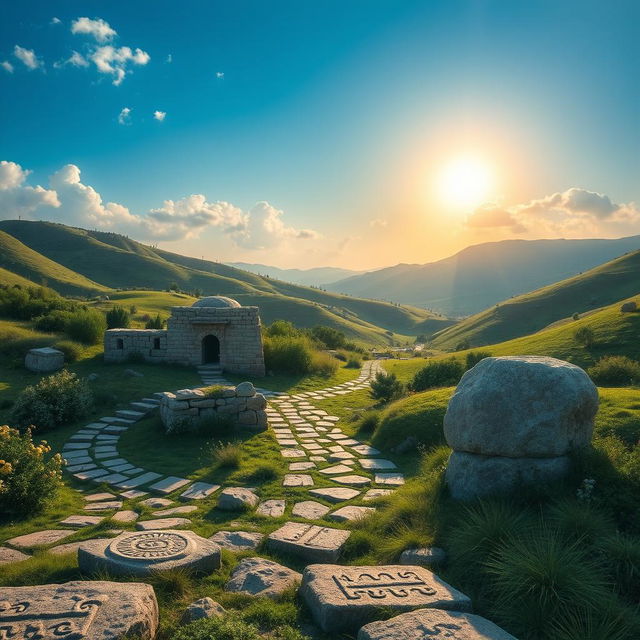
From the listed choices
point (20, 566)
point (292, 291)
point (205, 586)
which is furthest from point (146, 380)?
point (292, 291)

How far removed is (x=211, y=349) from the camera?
55.1 feet

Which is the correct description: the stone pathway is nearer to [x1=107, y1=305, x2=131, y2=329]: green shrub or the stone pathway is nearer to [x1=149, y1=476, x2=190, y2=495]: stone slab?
[x1=149, y1=476, x2=190, y2=495]: stone slab

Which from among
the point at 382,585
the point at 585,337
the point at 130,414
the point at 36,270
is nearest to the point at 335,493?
the point at 382,585

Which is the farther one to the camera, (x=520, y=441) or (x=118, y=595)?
(x=520, y=441)

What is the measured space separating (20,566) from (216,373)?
1105 cm

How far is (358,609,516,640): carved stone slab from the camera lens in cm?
292

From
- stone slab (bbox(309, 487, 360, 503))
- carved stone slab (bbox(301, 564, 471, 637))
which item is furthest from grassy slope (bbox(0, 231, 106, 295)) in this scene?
carved stone slab (bbox(301, 564, 471, 637))

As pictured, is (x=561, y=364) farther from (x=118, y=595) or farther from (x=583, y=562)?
(x=118, y=595)

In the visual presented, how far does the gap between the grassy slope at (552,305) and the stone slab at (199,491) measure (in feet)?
147

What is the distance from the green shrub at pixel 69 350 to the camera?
46.5ft

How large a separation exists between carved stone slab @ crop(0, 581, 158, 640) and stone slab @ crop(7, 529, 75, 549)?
162 cm

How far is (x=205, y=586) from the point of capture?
3.88m

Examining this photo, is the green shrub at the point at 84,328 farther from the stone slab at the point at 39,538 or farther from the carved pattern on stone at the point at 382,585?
the carved pattern on stone at the point at 382,585

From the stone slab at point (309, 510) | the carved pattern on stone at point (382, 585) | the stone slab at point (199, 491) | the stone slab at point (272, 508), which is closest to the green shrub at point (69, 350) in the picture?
the stone slab at point (199, 491)
